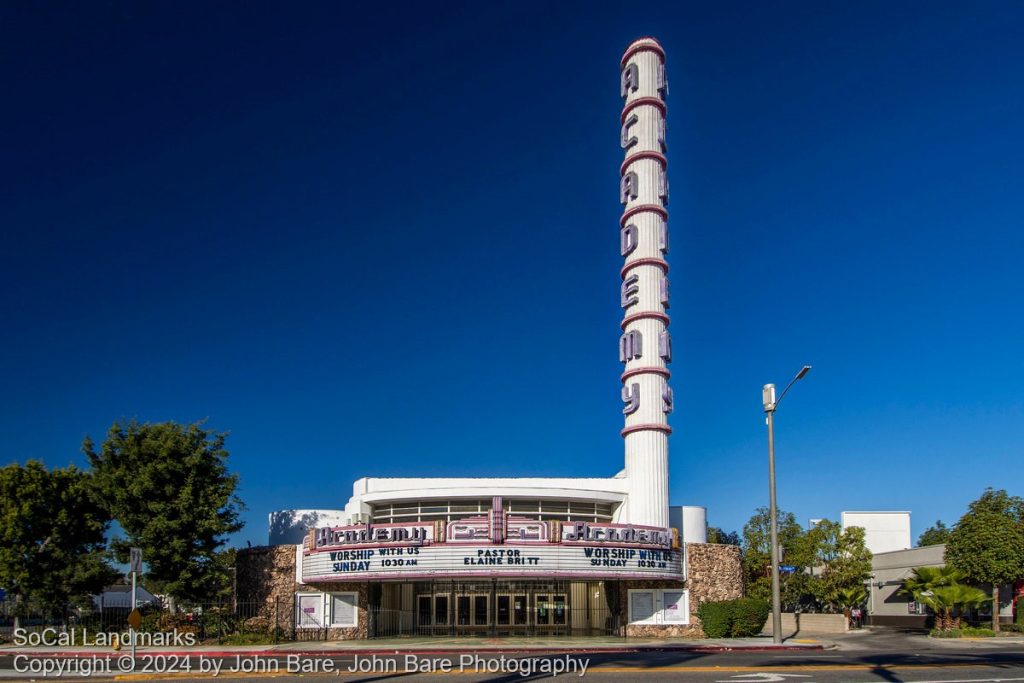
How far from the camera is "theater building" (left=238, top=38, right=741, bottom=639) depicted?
3894cm

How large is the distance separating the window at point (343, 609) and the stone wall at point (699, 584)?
1175 cm

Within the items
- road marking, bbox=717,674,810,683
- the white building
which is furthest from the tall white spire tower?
the white building

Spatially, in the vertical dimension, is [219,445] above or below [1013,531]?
above

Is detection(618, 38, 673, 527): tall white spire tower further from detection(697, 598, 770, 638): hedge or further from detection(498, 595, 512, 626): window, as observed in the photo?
detection(498, 595, 512, 626): window

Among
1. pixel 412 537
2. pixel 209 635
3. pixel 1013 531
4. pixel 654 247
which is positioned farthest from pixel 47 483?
pixel 1013 531

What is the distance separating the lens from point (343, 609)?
4188 centimetres

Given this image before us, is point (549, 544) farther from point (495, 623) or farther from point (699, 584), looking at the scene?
point (699, 584)

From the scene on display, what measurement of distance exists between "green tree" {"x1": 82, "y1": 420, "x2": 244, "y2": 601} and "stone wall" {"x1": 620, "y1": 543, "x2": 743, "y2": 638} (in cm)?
1773

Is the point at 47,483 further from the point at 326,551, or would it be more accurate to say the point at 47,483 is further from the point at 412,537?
the point at 412,537

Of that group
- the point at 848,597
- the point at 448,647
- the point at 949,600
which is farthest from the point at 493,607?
the point at 848,597

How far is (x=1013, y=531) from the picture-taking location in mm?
45906

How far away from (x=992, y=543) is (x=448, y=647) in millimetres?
28106

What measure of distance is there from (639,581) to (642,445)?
7.11 metres

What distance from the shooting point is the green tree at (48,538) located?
40.2 metres
